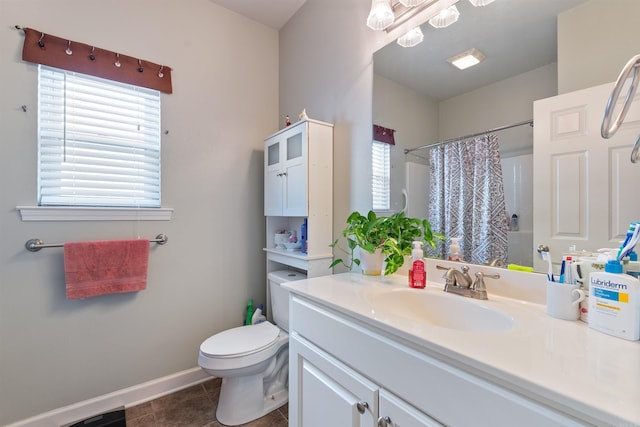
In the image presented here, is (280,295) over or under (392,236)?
under

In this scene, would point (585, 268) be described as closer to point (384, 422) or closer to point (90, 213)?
point (384, 422)

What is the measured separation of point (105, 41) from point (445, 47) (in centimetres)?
188

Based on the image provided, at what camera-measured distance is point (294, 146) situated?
5.70 feet

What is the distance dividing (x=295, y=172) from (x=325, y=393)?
1.16m

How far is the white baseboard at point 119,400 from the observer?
1.46 meters

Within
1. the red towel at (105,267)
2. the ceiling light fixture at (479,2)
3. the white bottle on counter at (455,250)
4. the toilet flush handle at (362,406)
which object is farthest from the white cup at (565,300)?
the red towel at (105,267)

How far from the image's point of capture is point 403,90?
4.63 feet

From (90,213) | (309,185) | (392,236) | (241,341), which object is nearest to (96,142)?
(90,213)

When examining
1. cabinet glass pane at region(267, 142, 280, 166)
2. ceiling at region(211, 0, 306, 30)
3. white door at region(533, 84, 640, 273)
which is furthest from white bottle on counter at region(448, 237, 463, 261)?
ceiling at region(211, 0, 306, 30)

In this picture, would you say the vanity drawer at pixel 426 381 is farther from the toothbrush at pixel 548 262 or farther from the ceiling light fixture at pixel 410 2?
the ceiling light fixture at pixel 410 2

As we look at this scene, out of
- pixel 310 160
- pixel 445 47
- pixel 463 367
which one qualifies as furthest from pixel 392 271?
pixel 445 47

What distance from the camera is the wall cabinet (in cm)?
163

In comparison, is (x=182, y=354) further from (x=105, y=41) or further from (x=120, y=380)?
(x=105, y=41)

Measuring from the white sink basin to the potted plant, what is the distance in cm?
19
